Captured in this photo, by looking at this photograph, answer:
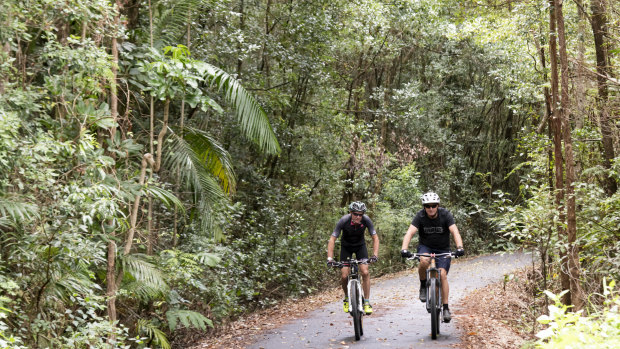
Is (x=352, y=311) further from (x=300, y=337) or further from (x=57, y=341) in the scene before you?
(x=57, y=341)

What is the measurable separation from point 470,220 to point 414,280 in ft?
40.5

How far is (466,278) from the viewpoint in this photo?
65.3 feet

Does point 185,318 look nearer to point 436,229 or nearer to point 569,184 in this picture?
point 436,229

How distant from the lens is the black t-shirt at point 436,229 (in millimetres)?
8977

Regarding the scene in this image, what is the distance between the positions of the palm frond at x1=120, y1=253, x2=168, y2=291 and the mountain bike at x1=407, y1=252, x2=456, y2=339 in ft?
12.6

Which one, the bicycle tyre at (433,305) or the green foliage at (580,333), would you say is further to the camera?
the bicycle tyre at (433,305)

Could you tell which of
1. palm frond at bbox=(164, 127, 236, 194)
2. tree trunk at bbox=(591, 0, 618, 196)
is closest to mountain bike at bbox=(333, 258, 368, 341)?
palm frond at bbox=(164, 127, 236, 194)

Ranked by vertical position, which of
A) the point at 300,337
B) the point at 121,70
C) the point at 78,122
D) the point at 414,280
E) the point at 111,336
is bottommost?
the point at 414,280

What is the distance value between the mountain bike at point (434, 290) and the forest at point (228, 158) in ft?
6.49

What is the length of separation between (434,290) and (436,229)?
97 centimetres

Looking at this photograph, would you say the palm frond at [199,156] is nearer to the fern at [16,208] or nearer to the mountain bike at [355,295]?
the mountain bike at [355,295]

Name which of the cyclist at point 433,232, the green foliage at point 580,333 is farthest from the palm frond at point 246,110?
the green foliage at point 580,333

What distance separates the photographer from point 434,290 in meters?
8.52

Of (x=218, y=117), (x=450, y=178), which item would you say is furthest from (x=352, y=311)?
(x=450, y=178)
